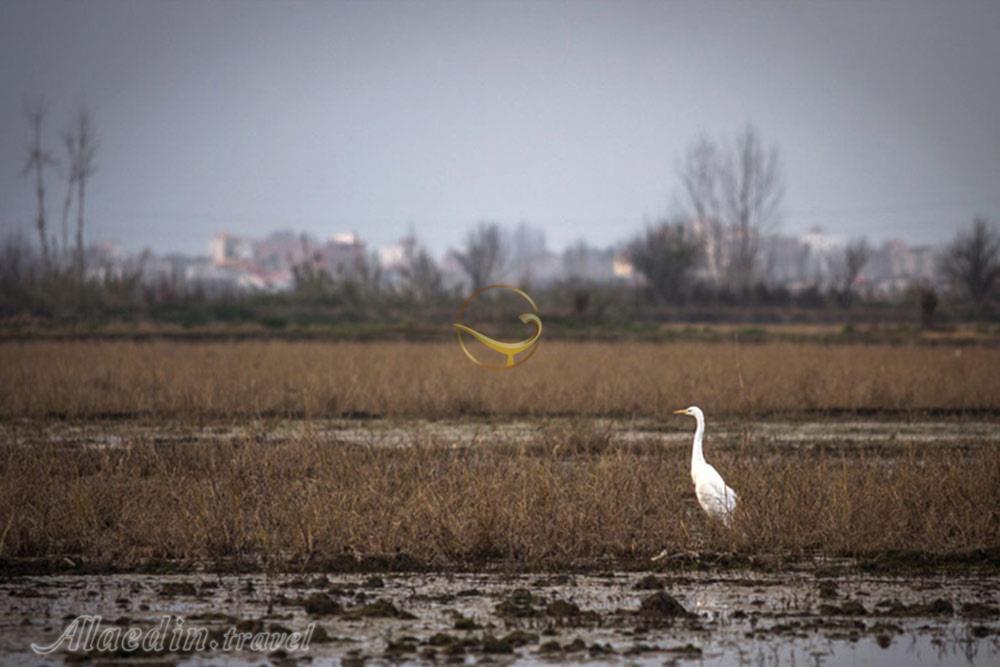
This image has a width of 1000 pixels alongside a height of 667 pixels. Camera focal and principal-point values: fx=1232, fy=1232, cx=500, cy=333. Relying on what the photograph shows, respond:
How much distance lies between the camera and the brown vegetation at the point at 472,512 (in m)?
9.74

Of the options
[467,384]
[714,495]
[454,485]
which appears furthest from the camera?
[467,384]

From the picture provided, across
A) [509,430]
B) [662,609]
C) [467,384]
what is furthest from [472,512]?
[467,384]

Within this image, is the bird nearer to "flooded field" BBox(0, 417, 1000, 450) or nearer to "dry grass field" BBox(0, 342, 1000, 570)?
"dry grass field" BBox(0, 342, 1000, 570)

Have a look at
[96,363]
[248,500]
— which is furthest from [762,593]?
[96,363]

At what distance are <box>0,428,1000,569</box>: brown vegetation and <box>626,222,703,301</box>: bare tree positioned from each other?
47052 mm

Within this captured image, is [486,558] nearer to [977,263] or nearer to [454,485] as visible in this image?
[454,485]

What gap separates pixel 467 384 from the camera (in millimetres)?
22688

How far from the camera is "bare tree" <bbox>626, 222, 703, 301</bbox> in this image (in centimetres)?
5959

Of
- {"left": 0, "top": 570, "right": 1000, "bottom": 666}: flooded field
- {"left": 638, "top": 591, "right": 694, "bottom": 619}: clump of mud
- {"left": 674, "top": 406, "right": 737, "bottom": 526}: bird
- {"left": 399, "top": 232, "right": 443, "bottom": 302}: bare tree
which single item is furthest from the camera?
{"left": 399, "top": 232, "right": 443, "bottom": 302}: bare tree

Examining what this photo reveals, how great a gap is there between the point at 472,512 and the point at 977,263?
185ft

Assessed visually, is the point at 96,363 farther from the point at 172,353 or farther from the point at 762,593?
the point at 762,593

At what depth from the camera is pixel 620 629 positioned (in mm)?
7875

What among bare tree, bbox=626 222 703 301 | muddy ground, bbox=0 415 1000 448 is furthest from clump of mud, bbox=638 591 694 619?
bare tree, bbox=626 222 703 301

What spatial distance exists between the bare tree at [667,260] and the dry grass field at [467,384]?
30966 millimetres
